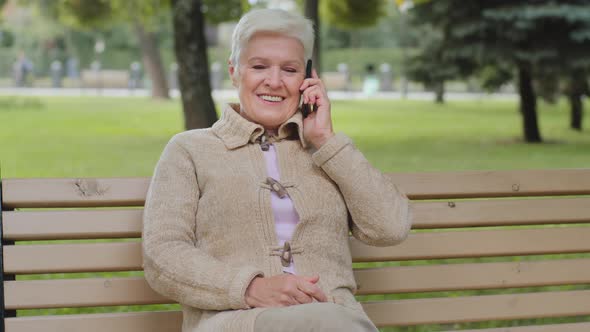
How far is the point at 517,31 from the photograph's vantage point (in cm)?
1418

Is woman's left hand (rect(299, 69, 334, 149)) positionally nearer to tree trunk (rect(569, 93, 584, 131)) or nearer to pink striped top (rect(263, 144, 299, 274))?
pink striped top (rect(263, 144, 299, 274))

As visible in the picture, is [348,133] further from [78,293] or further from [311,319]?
[311,319]

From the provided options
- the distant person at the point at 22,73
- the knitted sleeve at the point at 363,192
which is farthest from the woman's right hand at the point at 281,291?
the distant person at the point at 22,73

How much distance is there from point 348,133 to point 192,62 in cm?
616

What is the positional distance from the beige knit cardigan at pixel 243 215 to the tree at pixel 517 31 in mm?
11253

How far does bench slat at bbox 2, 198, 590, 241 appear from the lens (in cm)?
317

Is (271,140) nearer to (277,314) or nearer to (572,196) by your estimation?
(277,314)

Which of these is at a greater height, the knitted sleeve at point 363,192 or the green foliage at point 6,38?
the knitted sleeve at point 363,192

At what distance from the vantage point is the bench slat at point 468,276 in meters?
3.43

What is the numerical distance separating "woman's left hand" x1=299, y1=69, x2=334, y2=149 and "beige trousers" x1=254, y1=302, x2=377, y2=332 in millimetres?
605

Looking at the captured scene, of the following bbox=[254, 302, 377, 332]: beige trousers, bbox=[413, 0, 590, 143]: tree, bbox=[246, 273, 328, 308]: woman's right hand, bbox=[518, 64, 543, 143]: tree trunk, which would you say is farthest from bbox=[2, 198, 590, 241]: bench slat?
bbox=[518, 64, 543, 143]: tree trunk

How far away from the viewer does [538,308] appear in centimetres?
360

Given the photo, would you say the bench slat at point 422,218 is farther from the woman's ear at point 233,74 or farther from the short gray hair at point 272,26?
the short gray hair at point 272,26

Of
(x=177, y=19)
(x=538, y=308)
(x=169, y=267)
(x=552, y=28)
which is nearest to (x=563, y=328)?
(x=538, y=308)
